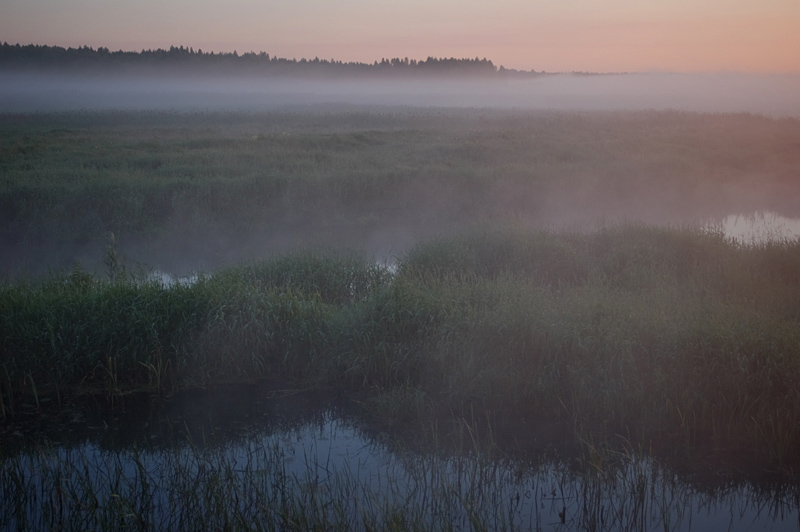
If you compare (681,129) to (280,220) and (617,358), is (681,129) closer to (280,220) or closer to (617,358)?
(280,220)

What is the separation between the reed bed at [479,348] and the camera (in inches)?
189

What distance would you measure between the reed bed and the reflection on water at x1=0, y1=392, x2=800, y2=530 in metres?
0.49

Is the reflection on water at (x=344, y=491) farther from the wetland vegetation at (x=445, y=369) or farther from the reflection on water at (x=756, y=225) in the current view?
the reflection on water at (x=756, y=225)

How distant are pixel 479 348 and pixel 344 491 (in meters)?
2.06

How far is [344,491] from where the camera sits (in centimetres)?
411

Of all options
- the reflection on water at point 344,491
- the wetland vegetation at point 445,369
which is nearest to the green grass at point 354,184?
the wetland vegetation at point 445,369

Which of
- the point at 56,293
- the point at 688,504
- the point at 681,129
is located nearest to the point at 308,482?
the point at 688,504

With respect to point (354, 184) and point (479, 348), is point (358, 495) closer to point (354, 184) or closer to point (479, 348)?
point (479, 348)

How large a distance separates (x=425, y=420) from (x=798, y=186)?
16861mm

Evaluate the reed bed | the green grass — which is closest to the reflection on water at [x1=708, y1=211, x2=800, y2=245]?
the green grass

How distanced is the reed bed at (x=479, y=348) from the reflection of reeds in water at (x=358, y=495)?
1.74 ft

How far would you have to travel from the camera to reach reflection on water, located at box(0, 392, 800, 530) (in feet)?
12.3

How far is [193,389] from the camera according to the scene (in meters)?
5.79

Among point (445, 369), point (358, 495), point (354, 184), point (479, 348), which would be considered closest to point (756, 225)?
point (354, 184)
